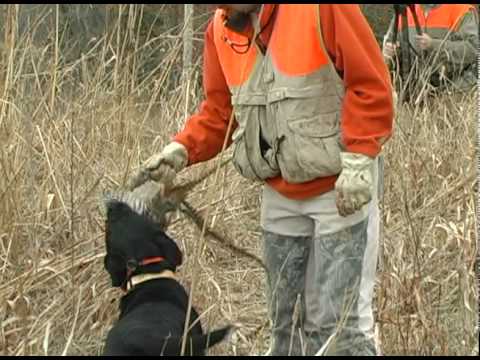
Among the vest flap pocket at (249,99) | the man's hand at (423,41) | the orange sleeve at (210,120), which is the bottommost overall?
the man's hand at (423,41)

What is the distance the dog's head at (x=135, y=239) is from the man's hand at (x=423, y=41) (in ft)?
8.40

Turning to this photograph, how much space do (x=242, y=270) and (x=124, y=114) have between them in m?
0.87

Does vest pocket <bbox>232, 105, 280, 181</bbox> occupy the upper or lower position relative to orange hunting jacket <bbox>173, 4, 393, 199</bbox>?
lower

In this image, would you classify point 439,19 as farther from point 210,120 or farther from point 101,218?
point 210,120

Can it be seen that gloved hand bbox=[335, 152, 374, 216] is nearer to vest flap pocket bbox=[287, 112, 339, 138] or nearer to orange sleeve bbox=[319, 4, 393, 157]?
orange sleeve bbox=[319, 4, 393, 157]

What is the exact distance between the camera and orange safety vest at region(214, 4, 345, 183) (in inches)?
108

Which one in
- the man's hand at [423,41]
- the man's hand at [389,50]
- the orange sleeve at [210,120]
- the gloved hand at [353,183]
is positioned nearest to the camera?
the gloved hand at [353,183]

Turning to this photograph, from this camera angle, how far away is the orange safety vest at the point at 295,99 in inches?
108

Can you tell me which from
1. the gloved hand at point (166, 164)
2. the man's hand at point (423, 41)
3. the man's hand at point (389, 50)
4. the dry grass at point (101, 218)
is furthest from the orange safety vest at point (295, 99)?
the man's hand at point (423, 41)

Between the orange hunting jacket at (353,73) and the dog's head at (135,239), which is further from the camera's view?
the dog's head at (135,239)

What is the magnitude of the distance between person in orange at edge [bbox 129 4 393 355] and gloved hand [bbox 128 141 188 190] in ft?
0.74

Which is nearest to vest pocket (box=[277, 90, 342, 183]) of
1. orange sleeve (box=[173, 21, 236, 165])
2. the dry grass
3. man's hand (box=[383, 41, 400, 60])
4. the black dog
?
the dry grass

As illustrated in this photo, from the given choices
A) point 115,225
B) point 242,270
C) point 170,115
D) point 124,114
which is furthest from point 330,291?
point 170,115

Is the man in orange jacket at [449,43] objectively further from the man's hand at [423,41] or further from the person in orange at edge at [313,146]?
the person in orange at edge at [313,146]
